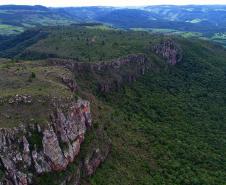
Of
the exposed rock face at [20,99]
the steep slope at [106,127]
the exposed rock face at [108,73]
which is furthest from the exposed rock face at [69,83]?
the exposed rock face at [20,99]

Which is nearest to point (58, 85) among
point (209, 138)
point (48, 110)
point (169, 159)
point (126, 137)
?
point (48, 110)

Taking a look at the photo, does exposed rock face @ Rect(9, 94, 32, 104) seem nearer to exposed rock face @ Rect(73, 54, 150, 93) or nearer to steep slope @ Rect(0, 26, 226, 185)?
steep slope @ Rect(0, 26, 226, 185)

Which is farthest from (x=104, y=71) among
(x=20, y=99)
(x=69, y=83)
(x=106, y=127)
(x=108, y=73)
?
(x=20, y=99)

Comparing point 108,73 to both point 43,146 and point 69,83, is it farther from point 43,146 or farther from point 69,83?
point 43,146

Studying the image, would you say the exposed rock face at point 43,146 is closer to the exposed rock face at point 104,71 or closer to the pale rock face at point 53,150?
the pale rock face at point 53,150

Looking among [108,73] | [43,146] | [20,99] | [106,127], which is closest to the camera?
[43,146]

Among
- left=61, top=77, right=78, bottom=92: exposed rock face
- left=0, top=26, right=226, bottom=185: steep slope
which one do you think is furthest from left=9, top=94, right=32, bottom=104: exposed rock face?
left=61, top=77, right=78, bottom=92: exposed rock face

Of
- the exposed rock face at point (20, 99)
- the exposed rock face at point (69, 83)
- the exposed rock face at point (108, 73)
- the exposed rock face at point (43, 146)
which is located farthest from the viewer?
the exposed rock face at point (108, 73)

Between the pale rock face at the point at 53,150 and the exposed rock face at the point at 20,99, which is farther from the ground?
the exposed rock face at the point at 20,99

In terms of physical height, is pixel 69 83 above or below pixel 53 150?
above
